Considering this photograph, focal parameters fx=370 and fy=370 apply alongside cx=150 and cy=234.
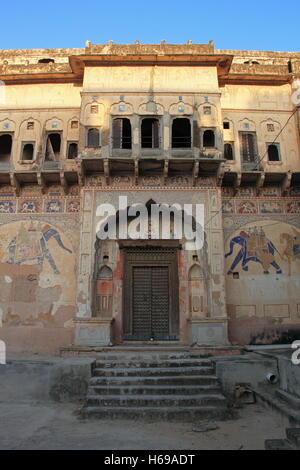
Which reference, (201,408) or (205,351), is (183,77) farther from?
(201,408)

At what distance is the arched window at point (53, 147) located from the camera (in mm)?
12883

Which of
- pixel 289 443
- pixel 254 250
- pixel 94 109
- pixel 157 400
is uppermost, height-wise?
pixel 94 109

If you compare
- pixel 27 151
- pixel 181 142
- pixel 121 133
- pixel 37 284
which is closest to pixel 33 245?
pixel 37 284

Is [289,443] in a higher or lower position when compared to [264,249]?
lower

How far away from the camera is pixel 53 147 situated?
13250mm

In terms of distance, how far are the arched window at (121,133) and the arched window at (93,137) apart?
1.71 feet

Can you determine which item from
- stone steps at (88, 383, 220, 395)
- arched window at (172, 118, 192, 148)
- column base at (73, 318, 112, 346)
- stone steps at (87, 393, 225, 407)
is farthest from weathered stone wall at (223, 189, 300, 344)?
stone steps at (87, 393, 225, 407)

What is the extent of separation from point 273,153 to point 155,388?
30.0ft

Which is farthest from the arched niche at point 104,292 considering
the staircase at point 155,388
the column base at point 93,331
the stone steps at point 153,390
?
the stone steps at point 153,390

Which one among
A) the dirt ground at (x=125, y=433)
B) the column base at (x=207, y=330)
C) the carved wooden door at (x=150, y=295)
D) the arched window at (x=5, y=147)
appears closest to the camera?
the dirt ground at (x=125, y=433)

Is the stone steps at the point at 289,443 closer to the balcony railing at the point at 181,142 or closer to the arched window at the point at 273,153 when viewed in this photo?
the balcony railing at the point at 181,142

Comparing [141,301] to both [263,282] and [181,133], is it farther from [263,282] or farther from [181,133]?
[181,133]

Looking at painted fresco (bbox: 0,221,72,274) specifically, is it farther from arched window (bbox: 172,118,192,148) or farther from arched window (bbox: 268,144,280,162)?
arched window (bbox: 268,144,280,162)

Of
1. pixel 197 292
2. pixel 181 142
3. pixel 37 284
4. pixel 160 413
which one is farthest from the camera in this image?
pixel 181 142
